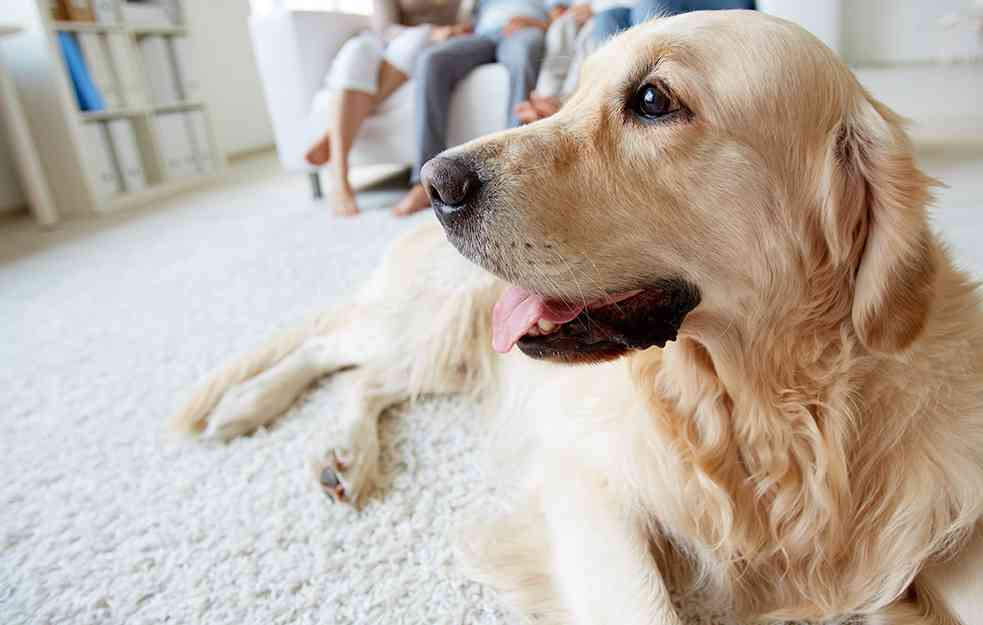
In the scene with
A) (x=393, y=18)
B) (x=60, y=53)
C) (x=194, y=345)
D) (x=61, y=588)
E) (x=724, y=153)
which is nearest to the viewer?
(x=724, y=153)

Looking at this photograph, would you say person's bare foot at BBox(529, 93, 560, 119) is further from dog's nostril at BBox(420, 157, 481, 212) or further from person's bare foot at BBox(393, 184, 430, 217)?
dog's nostril at BBox(420, 157, 481, 212)

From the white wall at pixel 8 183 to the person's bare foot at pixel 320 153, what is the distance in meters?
1.82

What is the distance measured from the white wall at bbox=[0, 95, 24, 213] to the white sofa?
5.22 feet

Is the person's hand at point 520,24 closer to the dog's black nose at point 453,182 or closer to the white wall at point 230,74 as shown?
the dog's black nose at point 453,182

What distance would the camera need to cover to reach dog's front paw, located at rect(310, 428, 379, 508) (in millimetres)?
1122

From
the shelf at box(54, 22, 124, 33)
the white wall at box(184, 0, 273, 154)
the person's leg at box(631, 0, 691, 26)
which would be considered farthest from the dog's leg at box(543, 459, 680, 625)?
the white wall at box(184, 0, 273, 154)

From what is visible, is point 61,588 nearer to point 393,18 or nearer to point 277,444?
point 277,444

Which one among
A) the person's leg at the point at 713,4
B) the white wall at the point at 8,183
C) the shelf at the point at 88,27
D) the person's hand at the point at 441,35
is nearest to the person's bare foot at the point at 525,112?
the person's leg at the point at 713,4

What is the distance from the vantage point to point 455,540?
3.28 feet

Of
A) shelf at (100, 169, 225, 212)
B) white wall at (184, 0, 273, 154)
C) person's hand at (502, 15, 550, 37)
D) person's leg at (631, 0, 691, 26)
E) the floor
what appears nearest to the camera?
the floor

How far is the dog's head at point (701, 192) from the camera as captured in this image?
0.73m

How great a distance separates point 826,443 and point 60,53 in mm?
4244

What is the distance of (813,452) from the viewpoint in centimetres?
77

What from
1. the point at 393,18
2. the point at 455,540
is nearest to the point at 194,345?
the point at 455,540
